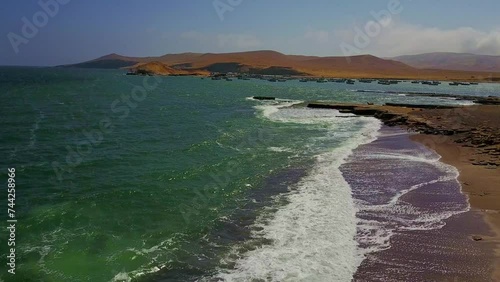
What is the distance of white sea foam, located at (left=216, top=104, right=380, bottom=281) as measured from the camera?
1000 centimetres

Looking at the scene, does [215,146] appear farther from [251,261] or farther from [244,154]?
[251,261]

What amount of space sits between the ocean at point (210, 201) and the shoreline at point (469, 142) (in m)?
0.82

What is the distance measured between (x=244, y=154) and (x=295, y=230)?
35.4ft

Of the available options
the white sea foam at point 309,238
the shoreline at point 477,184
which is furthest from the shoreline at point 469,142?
the white sea foam at point 309,238

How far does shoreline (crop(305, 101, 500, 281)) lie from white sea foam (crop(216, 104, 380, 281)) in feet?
12.0

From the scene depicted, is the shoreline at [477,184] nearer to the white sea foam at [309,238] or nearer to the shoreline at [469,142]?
the shoreline at [469,142]

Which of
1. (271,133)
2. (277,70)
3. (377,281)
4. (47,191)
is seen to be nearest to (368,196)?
(377,281)

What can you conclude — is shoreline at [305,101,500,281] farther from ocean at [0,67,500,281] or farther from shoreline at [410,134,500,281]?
ocean at [0,67,500,281]

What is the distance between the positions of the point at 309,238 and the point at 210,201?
472cm

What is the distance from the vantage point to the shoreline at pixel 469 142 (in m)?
14.4

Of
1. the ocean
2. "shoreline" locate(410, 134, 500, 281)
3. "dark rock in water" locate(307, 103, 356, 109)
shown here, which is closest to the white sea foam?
the ocean

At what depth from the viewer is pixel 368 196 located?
16.0m

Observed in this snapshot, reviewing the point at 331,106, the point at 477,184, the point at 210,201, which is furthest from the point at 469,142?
the point at 331,106

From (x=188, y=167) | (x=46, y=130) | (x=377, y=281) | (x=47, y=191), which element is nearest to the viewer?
(x=377, y=281)
